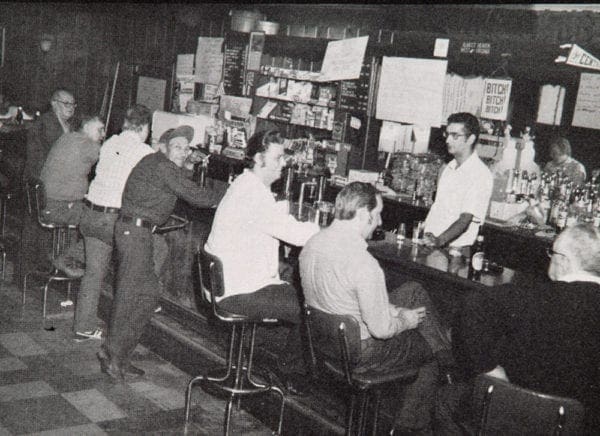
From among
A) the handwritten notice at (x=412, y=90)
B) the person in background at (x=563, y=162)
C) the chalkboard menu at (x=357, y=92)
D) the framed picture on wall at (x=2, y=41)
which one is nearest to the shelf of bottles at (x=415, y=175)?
the handwritten notice at (x=412, y=90)

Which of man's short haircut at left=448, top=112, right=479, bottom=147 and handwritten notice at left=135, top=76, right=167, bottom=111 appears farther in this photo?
handwritten notice at left=135, top=76, right=167, bottom=111

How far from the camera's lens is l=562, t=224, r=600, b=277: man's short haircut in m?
2.58

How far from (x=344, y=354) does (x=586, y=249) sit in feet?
→ 3.22

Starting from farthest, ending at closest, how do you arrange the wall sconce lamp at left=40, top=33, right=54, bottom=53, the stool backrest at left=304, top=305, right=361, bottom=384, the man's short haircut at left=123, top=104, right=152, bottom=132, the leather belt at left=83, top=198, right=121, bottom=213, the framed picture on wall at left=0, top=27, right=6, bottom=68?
the framed picture on wall at left=0, top=27, right=6, bottom=68 < the wall sconce lamp at left=40, top=33, right=54, bottom=53 < the leather belt at left=83, top=198, right=121, bottom=213 < the man's short haircut at left=123, top=104, right=152, bottom=132 < the stool backrest at left=304, top=305, right=361, bottom=384

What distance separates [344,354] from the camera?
2855 millimetres

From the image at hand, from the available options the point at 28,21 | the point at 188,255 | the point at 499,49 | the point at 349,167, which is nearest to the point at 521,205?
the point at 499,49

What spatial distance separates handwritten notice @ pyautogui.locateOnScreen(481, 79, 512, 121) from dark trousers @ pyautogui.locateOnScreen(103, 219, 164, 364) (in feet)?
9.88

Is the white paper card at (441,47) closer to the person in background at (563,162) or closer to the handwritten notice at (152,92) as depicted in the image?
the person in background at (563,162)

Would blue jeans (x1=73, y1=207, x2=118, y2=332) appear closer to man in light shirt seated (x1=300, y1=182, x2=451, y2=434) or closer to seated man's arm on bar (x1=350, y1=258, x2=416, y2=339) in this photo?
man in light shirt seated (x1=300, y1=182, x2=451, y2=434)

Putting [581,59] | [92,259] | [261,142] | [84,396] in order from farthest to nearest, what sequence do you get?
[581,59]
[92,259]
[84,396]
[261,142]

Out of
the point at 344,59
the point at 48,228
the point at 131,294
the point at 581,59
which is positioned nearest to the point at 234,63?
the point at 344,59

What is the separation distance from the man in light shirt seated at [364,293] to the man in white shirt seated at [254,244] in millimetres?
458

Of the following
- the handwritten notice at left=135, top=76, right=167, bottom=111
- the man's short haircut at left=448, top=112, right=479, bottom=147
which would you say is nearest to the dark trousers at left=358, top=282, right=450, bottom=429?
the man's short haircut at left=448, top=112, right=479, bottom=147

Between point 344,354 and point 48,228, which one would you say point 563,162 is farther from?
point 48,228
